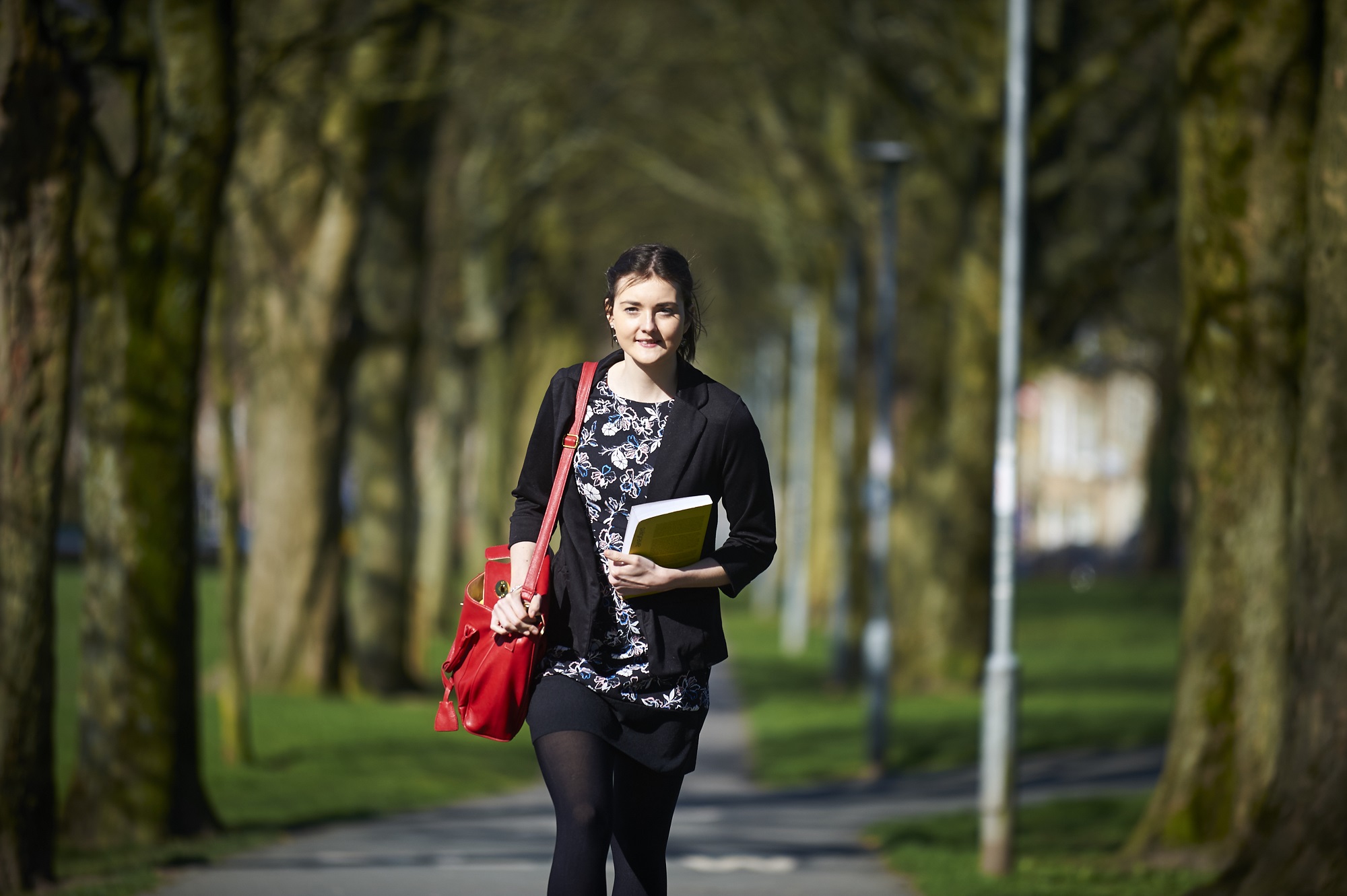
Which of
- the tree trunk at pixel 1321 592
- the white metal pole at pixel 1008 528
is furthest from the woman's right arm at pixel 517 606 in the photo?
the white metal pole at pixel 1008 528

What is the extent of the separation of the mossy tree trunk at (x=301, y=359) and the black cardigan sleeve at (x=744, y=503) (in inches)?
546

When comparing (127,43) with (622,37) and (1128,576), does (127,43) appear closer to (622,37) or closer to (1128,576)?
(622,37)

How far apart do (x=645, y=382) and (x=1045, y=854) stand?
741 centimetres

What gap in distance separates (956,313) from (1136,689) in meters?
6.30

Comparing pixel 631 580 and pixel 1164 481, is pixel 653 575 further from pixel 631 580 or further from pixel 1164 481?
pixel 1164 481

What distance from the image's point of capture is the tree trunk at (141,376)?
34.1 ft

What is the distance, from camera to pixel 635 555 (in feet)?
14.8

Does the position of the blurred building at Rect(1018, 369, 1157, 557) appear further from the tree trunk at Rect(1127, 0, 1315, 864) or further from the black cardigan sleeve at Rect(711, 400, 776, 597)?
the black cardigan sleeve at Rect(711, 400, 776, 597)

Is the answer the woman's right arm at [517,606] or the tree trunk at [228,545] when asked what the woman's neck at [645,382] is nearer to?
the woman's right arm at [517,606]

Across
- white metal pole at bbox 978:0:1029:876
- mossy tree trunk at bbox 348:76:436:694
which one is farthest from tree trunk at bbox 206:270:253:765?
mossy tree trunk at bbox 348:76:436:694

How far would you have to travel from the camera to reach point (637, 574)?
14.8 ft

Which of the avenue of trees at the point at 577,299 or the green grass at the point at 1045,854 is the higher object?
the avenue of trees at the point at 577,299

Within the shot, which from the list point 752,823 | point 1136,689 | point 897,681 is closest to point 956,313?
point 897,681

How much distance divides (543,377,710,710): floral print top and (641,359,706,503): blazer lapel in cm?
2
